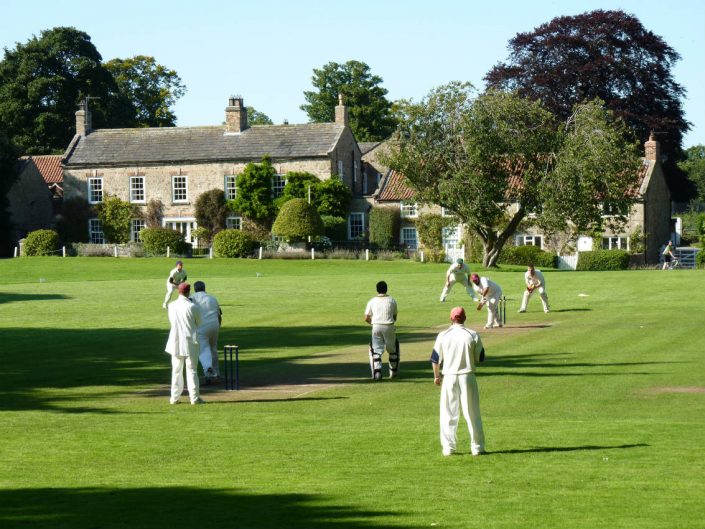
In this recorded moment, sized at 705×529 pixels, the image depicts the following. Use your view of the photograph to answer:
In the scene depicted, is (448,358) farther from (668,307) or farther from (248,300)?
(248,300)

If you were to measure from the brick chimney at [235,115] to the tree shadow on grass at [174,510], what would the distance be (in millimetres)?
66148

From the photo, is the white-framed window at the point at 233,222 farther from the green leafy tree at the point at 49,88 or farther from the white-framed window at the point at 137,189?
the green leafy tree at the point at 49,88

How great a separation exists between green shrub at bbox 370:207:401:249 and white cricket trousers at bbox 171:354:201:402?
54020 mm

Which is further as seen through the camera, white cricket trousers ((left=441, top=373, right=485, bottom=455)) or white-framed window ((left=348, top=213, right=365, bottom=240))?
white-framed window ((left=348, top=213, right=365, bottom=240))

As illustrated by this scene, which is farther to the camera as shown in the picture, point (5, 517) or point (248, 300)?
point (248, 300)

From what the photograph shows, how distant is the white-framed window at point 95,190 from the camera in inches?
3093

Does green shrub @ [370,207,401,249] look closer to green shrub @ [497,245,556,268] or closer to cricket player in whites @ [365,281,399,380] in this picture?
green shrub @ [497,245,556,268]

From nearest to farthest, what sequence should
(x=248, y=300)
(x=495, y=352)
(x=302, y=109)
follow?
1. (x=495, y=352)
2. (x=248, y=300)
3. (x=302, y=109)

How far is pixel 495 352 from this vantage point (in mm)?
26641

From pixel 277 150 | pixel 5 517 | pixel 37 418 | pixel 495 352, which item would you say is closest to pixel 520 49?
pixel 277 150

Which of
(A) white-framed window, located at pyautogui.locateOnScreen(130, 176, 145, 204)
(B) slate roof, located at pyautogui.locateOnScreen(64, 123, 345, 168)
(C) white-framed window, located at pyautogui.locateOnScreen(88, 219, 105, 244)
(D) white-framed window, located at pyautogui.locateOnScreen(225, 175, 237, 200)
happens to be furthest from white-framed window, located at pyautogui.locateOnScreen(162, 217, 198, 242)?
(C) white-framed window, located at pyautogui.locateOnScreen(88, 219, 105, 244)

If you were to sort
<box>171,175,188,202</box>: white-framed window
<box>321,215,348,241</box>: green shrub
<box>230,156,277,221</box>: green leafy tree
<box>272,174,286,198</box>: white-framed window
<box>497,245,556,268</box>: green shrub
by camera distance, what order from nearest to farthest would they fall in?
1. <box>497,245,556,268</box>: green shrub
2. <box>321,215,348,241</box>: green shrub
3. <box>230,156,277,221</box>: green leafy tree
4. <box>272,174,286,198</box>: white-framed window
5. <box>171,175,188,202</box>: white-framed window

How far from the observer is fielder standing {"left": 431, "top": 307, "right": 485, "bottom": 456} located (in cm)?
1417

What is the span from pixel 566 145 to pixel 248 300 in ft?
72.4
